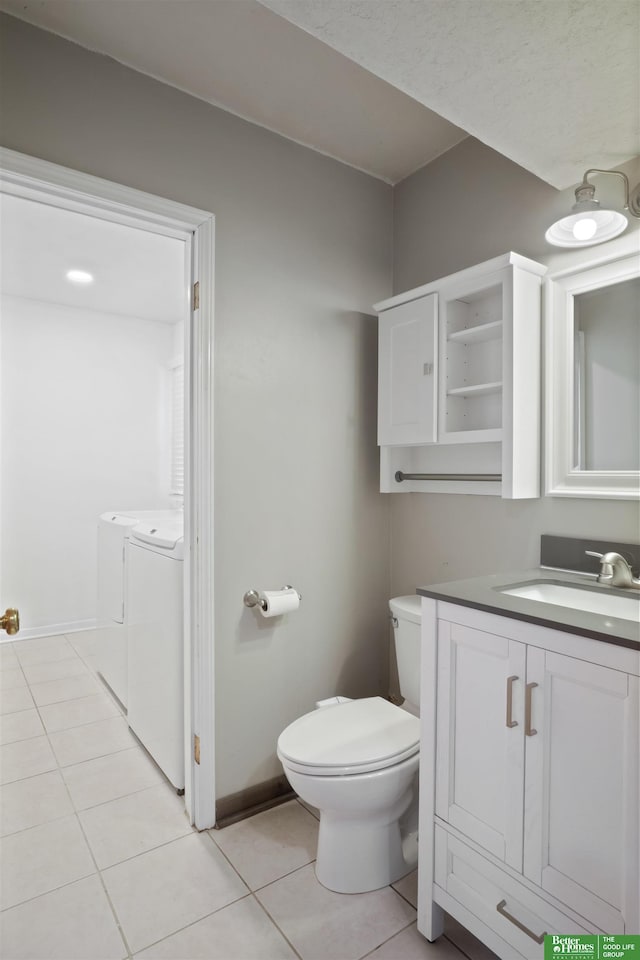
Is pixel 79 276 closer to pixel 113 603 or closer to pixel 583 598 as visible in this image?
pixel 113 603

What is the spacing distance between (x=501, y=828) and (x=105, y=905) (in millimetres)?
1150

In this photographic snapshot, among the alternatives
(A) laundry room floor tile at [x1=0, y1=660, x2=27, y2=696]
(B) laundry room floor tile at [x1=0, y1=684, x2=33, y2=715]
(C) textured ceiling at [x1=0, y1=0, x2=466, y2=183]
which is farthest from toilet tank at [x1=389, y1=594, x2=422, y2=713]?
(A) laundry room floor tile at [x1=0, y1=660, x2=27, y2=696]

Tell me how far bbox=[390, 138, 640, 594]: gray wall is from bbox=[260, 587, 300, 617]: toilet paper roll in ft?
1.98

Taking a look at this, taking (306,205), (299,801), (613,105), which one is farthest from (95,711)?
(613,105)

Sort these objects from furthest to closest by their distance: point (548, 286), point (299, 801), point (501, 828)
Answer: point (299, 801), point (548, 286), point (501, 828)

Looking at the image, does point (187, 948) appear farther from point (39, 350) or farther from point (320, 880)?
point (39, 350)

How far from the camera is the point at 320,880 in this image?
1584 mm

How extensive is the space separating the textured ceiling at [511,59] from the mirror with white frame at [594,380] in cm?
38

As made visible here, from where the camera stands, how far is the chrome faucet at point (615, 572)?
4.75 feet

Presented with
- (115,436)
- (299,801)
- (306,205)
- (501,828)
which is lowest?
(299,801)

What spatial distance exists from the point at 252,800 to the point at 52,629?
276 cm

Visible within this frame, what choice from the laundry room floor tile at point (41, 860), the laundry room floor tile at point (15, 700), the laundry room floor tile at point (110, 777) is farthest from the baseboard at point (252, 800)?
the laundry room floor tile at point (15, 700)

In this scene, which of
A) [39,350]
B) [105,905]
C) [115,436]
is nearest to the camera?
[105,905]

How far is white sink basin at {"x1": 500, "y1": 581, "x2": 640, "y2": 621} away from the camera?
141 centimetres
